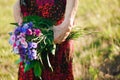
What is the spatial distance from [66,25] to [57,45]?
0.28 metres

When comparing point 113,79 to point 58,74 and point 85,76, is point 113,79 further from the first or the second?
point 58,74

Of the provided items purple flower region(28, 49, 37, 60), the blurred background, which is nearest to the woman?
purple flower region(28, 49, 37, 60)

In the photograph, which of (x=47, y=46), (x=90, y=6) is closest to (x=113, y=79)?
(x=47, y=46)

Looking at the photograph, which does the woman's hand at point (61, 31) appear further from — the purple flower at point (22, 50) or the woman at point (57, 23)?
the purple flower at point (22, 50)

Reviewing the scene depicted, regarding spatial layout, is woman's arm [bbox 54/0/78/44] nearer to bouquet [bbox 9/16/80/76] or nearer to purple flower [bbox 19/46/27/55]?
bouquet [bbox 9/16/80/76]

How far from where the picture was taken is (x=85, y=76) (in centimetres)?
336

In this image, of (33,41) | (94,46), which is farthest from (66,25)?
(94,46)

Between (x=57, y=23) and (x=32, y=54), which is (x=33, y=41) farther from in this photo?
(x=57, y=23)

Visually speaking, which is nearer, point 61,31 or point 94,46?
point 61,31

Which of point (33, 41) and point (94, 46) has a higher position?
point (33, 41)

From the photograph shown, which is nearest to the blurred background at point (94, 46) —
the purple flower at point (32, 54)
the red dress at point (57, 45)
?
the red dress at point (57, 45)

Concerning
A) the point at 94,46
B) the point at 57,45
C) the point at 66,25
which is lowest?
the point at 94,46

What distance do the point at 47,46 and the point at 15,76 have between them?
121 centimetres

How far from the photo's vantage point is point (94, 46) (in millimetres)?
4023
